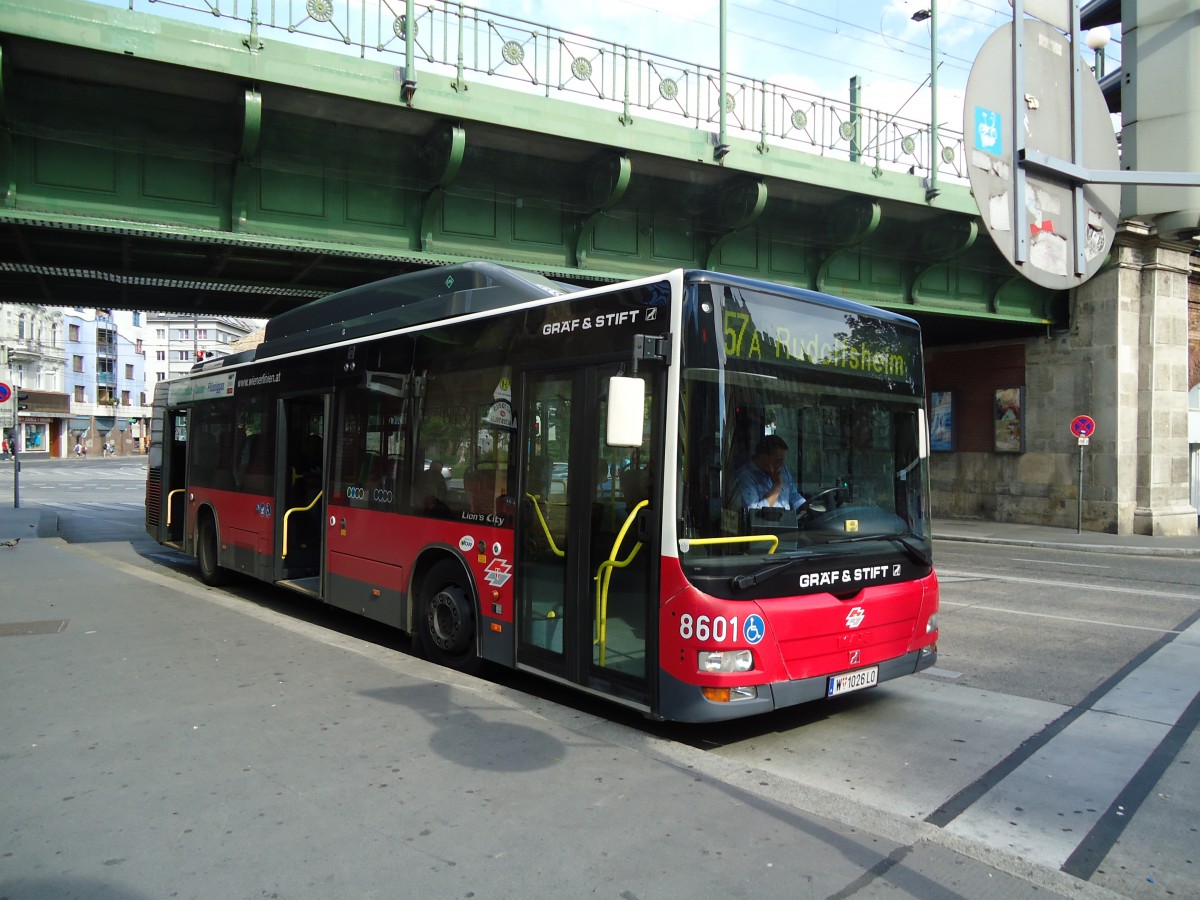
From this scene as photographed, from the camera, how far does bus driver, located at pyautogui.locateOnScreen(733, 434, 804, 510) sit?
4.98m

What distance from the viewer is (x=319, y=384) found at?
8.94 meters

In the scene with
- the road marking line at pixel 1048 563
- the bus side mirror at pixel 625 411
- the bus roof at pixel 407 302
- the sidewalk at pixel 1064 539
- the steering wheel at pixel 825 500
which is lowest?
the road marking line at pixel 1048 563

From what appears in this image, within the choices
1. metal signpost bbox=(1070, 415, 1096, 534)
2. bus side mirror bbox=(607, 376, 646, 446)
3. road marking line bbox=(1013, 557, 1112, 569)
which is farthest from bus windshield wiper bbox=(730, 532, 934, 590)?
metal signpost bbox=(1070, 415, 1096, 534)

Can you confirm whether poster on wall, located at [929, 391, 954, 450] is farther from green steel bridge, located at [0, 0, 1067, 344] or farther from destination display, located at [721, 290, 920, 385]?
destination display, located at [721, 290, 920, 385]

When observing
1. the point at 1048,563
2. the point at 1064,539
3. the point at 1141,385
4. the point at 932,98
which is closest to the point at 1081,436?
the point at 1141,385

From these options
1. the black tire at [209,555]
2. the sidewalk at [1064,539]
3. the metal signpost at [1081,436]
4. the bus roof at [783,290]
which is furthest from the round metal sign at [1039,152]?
the metal signpost at [1081,436]

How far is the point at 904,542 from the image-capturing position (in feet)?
18.9

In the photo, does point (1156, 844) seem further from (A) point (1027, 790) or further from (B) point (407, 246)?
(B) point (407, 246)

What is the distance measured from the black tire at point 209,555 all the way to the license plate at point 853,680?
28.8 feet

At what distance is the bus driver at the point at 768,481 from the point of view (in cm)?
498

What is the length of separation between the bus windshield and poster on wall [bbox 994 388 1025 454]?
1967 cm

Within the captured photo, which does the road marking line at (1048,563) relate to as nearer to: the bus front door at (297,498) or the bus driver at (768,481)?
the bus driver at (768,481)

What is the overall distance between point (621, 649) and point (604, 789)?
1156 mm

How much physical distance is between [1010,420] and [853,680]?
68.9ft
